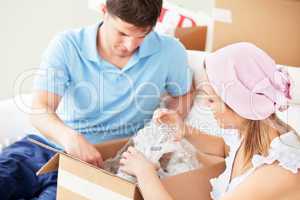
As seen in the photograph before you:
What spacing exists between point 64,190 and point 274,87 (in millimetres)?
503

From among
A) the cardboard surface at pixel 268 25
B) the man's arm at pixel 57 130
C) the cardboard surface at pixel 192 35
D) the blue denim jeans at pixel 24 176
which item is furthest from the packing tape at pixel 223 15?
the blue denim jeans at pixel 24 176

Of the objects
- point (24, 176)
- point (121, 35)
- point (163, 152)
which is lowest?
point (24, 176)

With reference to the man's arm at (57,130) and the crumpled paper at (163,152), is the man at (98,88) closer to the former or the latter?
the man's arm at (57,130)

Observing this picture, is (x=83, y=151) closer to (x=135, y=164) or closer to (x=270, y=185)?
(x=135, y=164)

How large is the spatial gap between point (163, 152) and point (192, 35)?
2.52ft

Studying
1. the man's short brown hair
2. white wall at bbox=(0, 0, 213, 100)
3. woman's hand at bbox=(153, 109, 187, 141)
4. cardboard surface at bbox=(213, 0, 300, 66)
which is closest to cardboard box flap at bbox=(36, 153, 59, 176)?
woman's hand at bbox=(153, 109, 187, 141)

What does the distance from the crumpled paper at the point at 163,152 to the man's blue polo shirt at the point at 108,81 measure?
0.68 feet

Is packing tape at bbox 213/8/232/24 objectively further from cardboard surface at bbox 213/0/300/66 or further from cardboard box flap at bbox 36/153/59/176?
cardboard box flap at bbox 36/153/59/176

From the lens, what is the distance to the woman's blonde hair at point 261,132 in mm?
997

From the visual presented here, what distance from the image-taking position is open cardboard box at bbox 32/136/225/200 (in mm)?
900

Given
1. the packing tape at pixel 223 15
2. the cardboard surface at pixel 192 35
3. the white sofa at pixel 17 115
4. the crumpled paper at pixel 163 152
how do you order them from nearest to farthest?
the crumpled paper at pixel 163 152 < the white sofa at pixel 17 115 < the packing tape at pixel 223 15 < the cardboard surface at pixel 192 35

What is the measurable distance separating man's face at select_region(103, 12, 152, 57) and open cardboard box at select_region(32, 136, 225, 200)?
0.40 m

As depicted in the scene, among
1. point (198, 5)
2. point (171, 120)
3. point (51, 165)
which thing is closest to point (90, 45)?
point (171, 120)

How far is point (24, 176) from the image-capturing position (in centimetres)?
127
